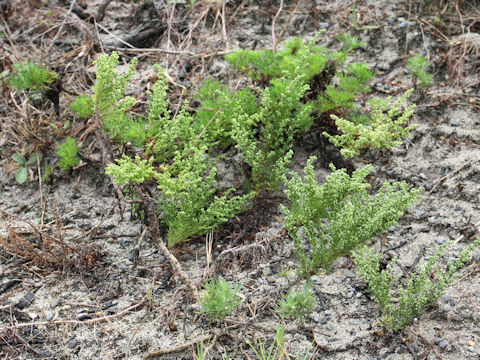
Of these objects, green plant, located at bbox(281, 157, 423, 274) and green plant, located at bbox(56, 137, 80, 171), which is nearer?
green plant, located at bbox(281, 157, 423, 274)

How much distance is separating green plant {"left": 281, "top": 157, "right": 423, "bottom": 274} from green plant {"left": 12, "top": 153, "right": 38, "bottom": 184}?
2.16m

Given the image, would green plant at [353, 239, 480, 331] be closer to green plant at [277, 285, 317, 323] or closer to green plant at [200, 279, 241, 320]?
green plant at [277, 285, 317, 323]

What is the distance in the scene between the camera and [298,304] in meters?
2.71

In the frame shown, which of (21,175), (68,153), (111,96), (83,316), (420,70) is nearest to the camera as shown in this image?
(83,316)

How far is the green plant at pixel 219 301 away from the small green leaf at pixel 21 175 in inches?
75.8

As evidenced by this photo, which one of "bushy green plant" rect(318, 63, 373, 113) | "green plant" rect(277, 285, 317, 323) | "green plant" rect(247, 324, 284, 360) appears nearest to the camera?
"green plant" rect(247, 324, 284, 360)

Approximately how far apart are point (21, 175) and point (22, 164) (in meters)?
0.12

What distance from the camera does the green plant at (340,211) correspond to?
8.86 feet

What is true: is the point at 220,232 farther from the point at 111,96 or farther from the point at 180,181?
the point at 111,96

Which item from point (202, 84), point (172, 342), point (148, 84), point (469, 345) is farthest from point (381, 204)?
point (148, 84)

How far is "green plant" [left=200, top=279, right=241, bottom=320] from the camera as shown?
2555 mm

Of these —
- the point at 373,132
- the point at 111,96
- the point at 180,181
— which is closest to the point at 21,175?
the point at 111,96

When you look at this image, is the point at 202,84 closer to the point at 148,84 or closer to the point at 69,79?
the point at 148,84

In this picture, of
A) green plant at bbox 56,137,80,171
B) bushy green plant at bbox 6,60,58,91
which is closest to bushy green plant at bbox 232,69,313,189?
green plant at bbox 56,137,80,171
